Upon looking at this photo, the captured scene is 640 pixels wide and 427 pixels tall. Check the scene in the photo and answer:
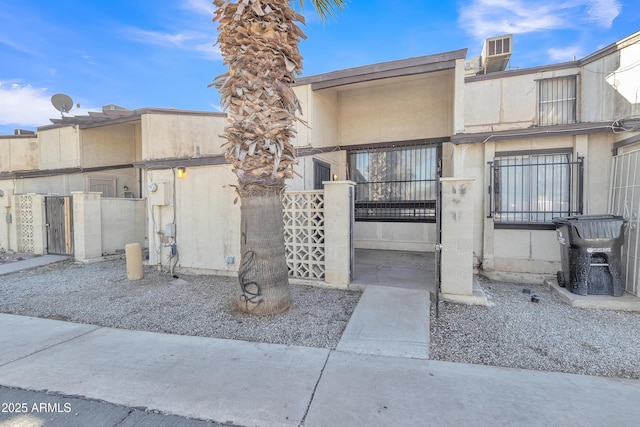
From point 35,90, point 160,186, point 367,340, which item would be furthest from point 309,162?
point 35,90

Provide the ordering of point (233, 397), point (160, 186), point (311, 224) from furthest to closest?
point (160, 186) → point (311, 224) → point (233, 397)

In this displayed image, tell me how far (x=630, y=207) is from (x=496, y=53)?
5.05m

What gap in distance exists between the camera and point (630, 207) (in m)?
5.36

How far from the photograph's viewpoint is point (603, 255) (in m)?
5.11

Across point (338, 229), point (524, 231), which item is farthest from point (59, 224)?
point (524, 231)

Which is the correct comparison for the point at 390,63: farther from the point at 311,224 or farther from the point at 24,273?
the point at 24,273

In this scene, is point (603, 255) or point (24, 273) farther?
point (24, 273)

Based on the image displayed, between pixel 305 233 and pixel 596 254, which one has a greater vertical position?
pixel 305 233

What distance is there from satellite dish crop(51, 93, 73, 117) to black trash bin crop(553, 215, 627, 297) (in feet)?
53.4

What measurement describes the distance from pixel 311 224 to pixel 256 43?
333cm

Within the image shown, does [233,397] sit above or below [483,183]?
below

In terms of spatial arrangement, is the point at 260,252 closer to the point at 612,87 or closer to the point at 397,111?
the point at 397,111

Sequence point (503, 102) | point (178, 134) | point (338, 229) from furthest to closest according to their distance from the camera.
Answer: point (178, 134), point (503, 102), point (338, 229)

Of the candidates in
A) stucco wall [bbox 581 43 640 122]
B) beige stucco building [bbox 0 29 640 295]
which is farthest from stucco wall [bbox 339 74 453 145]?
stucco wall [bbox 581 43 640 122]
